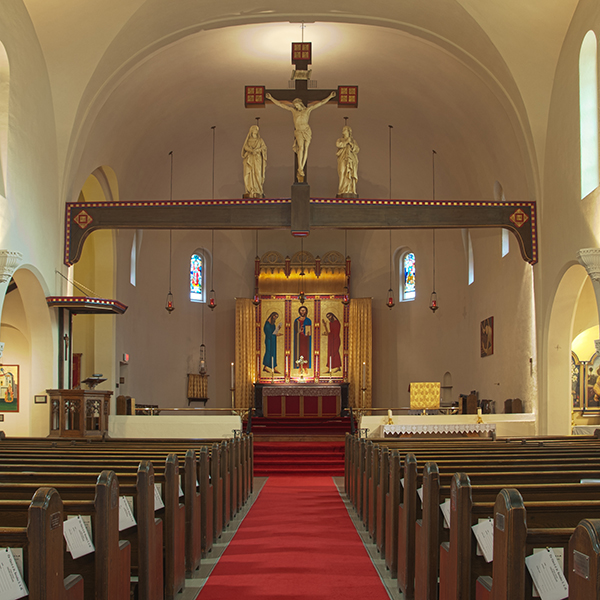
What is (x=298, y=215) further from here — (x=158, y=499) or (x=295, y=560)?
(x=158, y=499)

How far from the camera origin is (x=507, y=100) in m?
13.3

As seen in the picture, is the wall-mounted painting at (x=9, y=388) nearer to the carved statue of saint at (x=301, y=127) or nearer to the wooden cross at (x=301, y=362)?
the carved statue of saint at (x=301, y=127)

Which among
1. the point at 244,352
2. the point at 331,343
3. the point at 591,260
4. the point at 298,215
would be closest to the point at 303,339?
the point at 331,343

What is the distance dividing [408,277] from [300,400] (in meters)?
4.70

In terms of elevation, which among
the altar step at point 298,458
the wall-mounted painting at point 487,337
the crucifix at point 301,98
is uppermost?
the crucifix at point 301,98

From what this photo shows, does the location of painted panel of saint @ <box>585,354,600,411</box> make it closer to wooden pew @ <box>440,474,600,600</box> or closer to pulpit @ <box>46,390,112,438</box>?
pulpit @ <box>46,390,112,438</box>

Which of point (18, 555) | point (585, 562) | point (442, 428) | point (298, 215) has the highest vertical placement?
point (298, 215)

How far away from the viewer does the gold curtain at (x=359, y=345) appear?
20375 mm

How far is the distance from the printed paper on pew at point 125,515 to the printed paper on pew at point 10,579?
1477 millimetres

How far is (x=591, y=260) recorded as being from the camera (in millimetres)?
10336

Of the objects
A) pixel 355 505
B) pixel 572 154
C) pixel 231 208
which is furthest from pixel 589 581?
pixel 231 208

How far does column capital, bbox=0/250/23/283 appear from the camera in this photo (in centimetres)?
990

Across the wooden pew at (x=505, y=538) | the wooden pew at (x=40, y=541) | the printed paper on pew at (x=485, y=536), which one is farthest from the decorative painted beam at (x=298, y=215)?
the wooden pew at (x=40, y=541)

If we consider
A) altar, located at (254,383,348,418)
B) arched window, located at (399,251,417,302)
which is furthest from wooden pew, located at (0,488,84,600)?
arched window, located at (399,251,417,302)
